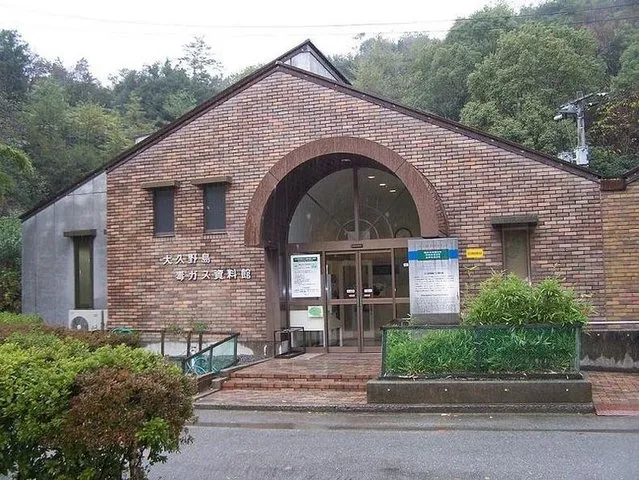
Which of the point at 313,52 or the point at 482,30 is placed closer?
the point at 313,52

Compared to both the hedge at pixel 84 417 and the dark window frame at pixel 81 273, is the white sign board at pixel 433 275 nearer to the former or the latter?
the dark window frame at pixel 81 273

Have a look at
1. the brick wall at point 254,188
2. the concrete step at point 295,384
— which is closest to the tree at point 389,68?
the brick wall at point 254,188

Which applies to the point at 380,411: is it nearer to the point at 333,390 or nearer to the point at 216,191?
the point at 333,390

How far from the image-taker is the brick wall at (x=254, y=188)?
13180 millimetres

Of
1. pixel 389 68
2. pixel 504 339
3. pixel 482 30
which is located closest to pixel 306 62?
pixel 504 339

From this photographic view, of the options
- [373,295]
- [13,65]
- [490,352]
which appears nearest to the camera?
[490,352]

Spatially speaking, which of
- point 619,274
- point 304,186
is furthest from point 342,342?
point 619,274

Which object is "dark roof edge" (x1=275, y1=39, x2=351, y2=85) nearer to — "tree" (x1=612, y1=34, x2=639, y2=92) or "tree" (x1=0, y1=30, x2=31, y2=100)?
"tree" (x1=612, y1=34, x2=639, y2=92)

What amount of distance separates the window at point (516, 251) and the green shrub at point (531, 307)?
315cm

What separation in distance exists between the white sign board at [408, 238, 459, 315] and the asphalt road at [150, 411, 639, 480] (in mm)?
4321

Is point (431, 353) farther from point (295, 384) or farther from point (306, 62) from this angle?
point (306, 62)

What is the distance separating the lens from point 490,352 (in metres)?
9.99

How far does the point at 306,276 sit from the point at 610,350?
21.6 feet

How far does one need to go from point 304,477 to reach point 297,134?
9642 millimetres
